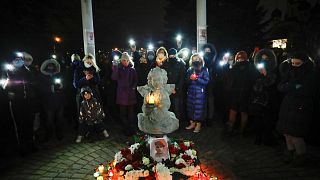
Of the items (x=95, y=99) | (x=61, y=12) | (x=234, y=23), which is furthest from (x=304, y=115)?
(x=234, y=23)

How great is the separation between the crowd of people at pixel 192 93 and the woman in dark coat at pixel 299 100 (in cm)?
2

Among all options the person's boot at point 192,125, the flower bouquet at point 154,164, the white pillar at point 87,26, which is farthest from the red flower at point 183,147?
the white pillar at point 87,26

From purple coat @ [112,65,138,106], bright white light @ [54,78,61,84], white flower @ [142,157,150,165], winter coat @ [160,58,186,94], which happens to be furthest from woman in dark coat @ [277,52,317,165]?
bright white light @ [54,78,61,84]

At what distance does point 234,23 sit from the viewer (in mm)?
23312

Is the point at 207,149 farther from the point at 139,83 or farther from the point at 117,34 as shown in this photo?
the point at 117,34

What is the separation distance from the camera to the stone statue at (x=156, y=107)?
211 inches

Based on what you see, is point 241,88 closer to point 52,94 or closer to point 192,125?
point 192,125

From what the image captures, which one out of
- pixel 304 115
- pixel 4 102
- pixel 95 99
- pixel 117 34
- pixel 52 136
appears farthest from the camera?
pixel 117 34

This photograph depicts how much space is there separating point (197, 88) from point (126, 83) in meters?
1.90

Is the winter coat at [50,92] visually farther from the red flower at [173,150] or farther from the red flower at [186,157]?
the red flower at [186,157]

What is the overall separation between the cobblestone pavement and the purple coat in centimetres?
101

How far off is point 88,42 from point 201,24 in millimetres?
3542

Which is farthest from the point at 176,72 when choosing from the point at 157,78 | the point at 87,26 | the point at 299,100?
the point at 299,100

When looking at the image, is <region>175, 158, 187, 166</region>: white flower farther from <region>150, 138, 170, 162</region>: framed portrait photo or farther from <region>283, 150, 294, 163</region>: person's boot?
<region>283, 150, 294, 163</region>: person's boot
